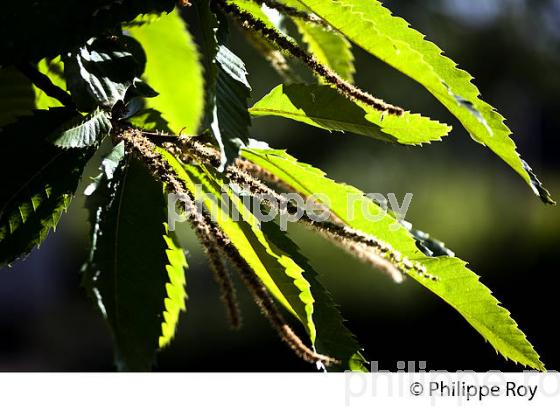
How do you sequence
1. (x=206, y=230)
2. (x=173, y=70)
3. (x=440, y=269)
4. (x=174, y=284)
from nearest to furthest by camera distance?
(x=206, y=230)
(x=440, y=269)
(x=174, y=284)
(x=173, y=70)

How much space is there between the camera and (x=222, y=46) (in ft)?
2.31

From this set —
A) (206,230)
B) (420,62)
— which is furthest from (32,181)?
(420,62)

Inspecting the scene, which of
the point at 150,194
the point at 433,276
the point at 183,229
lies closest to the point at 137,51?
the point at 150,194

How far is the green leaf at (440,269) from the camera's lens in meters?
0.81

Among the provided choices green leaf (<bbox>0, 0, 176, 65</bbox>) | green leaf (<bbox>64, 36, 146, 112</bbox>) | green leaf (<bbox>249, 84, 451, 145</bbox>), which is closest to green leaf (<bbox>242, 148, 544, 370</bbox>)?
green leaf (<bbox>249, 84, 451, 145</bbox>)

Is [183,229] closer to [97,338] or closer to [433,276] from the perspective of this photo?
[97,338]

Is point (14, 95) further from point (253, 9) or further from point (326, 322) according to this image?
point (326, 322)

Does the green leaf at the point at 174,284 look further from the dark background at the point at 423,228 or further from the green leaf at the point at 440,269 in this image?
the dark background at the point at 423,228

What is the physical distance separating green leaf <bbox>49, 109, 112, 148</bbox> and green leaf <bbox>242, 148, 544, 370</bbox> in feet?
0.57

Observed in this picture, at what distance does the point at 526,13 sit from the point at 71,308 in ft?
22.4

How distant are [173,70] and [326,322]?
0.52 meters

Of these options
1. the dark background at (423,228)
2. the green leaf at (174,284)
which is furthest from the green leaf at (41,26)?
the dark background at (423,228)

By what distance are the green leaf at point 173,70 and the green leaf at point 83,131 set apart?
1.22 feet

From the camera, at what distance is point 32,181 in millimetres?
751
